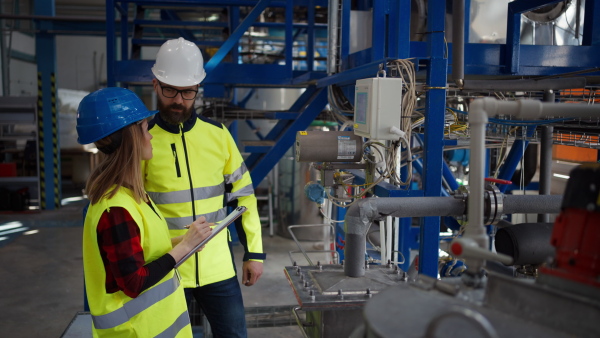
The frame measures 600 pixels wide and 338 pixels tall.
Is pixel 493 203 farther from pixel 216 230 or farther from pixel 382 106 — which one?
pixel 216 230

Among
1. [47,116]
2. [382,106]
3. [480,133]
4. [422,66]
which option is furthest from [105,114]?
[47,116]

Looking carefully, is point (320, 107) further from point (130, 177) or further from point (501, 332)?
point (501, 332)

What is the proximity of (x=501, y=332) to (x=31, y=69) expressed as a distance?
17.0 meters

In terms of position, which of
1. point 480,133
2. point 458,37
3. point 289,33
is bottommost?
point 480,133

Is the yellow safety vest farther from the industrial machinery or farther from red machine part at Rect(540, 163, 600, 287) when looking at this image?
red machine part at Rect(540, 163, 600, 287)

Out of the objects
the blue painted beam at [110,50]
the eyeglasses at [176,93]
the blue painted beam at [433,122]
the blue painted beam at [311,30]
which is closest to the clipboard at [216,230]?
the eyeglasses at [176,93]

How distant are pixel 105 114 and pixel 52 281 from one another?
4.70 meters

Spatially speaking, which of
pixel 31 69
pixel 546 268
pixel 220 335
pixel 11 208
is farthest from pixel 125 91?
pixel 31 69

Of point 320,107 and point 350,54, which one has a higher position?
point 350,54

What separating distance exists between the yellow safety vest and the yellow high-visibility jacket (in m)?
0.51

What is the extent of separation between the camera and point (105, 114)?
194cm

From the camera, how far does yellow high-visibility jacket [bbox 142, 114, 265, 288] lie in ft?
8.32

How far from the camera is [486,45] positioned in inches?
125

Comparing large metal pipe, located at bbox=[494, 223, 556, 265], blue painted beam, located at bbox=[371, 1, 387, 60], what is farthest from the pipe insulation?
blue painted beam, located at bbox=[371, 1, 387, 60]
